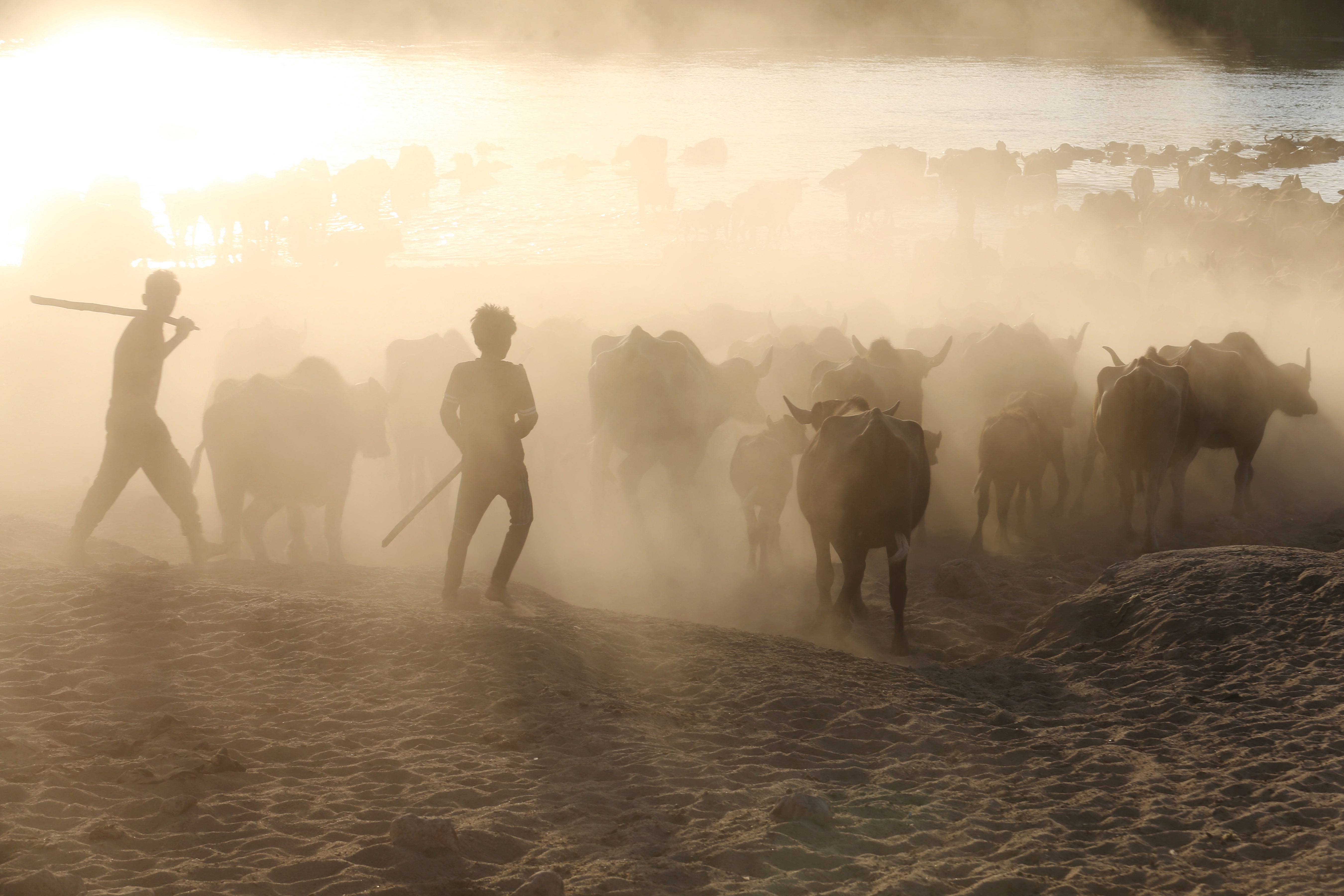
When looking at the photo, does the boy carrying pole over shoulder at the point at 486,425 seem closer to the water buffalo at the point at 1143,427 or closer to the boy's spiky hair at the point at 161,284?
the boy's spiky hair at the point at 161,284

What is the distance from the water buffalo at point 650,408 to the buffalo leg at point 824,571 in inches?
146

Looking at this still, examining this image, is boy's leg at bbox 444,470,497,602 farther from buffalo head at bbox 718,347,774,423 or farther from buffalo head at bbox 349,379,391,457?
buffalo head at bbox 718,347,774,423

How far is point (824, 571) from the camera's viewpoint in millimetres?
8766

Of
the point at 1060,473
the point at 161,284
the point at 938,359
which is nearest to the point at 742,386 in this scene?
the point at 938,359

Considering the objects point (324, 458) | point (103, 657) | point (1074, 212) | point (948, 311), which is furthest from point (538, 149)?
point (103, 657)

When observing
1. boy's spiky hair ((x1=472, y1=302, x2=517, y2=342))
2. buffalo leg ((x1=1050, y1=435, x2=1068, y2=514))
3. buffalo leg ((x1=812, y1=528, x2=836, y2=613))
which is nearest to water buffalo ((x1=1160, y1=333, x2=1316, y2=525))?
buffalo leg ((x1=1050, y1=435, x2=1068, y2=514))

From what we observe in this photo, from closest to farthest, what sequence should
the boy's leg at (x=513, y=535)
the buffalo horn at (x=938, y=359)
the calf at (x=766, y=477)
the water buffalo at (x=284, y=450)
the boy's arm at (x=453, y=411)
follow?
the boy's arm at (x=453, y=411)
the boy's leg at (x=513, y=535)
the water buffalo at (x=284, y=450)
the calf at (x=766, y=477)
the buffalo horn at (x=938, y=359)

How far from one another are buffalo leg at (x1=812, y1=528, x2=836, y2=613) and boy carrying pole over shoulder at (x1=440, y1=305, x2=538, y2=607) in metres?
2.56

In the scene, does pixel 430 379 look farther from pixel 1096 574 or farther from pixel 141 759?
pixel 141 759

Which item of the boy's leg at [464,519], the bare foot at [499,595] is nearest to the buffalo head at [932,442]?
the bare foot at [499,595]

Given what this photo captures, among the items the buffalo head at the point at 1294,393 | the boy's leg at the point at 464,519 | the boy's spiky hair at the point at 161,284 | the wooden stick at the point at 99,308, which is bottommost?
the boy's leg at the point at 464,519

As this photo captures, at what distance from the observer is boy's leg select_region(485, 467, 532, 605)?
7.45 m

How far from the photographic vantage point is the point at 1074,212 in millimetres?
36906

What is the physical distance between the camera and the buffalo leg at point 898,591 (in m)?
8.23
